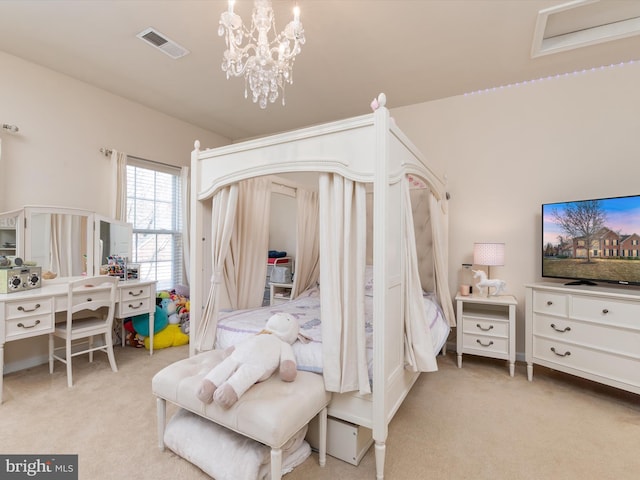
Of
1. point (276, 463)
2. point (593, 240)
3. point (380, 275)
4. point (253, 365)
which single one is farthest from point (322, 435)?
point (593, 240)

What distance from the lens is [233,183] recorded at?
7.47ft

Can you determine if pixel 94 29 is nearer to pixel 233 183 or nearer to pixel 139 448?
pixel 233 183

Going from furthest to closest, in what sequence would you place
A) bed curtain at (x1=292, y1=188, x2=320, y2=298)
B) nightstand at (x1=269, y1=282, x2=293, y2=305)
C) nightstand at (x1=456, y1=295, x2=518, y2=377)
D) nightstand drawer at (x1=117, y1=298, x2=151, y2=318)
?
nightstand at (x1=269, y1=282, x2=293, y2=305) < bed curtain at (x1=292, y1=188, x2=320, y2=298) < nightstand drawer at (x1=117, y1=298, x2=151, y2=318) < nightstand at (x1=456, y1=295, x2=518, y2=377)

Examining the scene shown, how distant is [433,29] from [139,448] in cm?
358

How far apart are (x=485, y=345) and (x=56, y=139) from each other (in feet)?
15.8

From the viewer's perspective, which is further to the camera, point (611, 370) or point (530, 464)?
point (611, 370)

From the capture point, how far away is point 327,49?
2.74 meters

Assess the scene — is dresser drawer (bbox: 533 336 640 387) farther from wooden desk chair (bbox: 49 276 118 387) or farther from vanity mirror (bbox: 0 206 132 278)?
vanity mirror (bbox: 0 206 132 278)

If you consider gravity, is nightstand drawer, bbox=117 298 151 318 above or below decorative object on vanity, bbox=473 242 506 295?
below

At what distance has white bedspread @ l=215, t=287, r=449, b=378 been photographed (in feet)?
6.32

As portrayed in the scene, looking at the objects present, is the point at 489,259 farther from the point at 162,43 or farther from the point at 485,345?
the point at 162,43

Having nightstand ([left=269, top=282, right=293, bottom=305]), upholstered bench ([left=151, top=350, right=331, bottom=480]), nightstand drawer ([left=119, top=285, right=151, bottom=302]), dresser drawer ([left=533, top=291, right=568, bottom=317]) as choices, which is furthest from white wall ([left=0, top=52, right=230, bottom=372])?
dresser drawer ([left=533, top=291, right=568, bottom=317])

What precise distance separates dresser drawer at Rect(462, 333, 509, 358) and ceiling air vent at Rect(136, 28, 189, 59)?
12.4 feet

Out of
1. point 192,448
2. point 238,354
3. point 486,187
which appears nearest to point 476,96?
point 486,187
